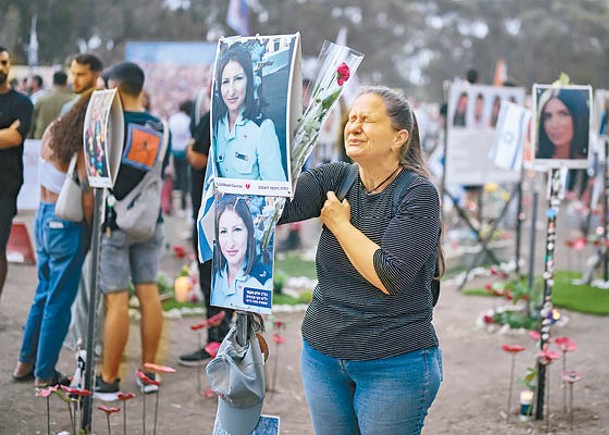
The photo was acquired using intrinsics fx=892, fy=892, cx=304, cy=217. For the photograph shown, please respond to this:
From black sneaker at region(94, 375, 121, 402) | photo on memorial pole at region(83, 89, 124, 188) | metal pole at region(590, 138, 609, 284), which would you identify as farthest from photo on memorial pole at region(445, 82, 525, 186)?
photo on memorial pole at region(83, 89, 124, 188)

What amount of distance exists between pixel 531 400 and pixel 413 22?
175ft

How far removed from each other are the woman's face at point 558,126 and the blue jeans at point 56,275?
2696mm

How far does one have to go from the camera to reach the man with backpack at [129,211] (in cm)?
484

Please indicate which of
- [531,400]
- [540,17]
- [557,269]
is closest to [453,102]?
[557,269]

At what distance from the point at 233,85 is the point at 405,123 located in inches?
21.7

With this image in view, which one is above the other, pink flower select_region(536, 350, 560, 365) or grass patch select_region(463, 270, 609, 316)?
pink flower select_region(536, 350, 560, 365)

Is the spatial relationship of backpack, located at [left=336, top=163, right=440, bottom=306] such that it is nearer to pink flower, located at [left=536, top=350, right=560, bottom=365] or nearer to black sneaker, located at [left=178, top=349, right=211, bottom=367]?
pink flower, located at [left=536, top=350, right=560, bottom=365]

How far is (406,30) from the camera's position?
55812mm

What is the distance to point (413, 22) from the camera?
56.3 meters

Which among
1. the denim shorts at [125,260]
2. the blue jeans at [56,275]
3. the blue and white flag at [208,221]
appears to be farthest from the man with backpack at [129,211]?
the blue and white flag at [208,221]

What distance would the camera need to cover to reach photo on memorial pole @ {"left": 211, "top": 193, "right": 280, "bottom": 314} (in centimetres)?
275

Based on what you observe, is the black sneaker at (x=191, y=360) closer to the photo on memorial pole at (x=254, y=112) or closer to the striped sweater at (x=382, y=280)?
the striped sweater at (x=382, y=280)

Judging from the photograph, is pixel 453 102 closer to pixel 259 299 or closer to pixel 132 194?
pixel 132 194

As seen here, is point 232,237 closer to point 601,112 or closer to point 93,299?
point 93,299
